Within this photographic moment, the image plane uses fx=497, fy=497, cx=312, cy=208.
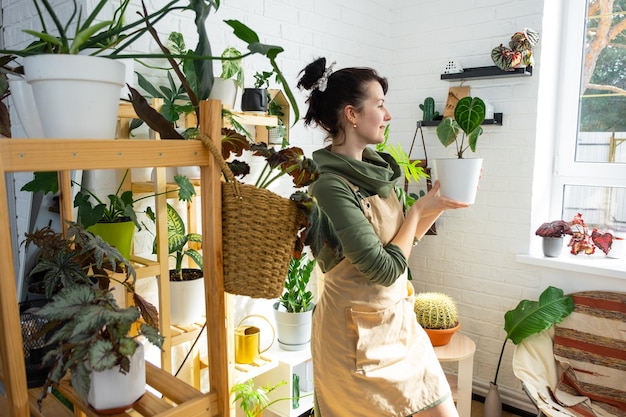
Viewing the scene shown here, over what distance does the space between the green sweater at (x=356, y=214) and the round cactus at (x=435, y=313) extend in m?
0.93

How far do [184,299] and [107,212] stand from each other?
42 cm

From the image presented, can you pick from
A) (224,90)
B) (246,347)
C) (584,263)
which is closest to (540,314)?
(584,263)

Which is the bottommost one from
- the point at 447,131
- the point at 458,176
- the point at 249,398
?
the point at 249,398

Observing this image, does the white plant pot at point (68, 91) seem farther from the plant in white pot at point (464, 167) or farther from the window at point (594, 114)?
the window at point (594, 114)

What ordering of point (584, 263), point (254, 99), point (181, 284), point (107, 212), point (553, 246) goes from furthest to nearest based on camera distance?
point (553, 246) → point (584, 263) → point (254, 99) → point (181, 284) → point (107, 212)

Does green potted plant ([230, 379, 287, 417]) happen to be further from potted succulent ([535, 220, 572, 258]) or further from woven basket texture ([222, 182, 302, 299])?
potted succulent ([535, 220, 572, 258])

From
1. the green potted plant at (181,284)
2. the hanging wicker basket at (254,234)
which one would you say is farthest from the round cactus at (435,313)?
the hanging wicker basket at (254,234)

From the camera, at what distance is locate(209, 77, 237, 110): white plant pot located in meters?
1.73

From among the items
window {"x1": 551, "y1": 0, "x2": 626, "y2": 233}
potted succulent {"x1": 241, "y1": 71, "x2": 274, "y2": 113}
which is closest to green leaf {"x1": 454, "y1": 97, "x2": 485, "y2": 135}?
potted succulent {"x1": 241, "y1": 71, "x2": 274, "y2": 113}

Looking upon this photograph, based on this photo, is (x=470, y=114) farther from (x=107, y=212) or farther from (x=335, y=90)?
(x=107, y=212)

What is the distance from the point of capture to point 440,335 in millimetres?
2330

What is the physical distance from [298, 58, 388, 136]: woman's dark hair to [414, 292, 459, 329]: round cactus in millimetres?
1141

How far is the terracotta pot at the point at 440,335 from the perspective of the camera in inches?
91.2

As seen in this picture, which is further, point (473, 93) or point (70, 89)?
point (473, 93)
